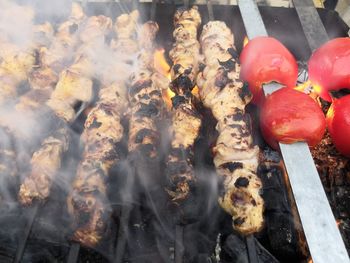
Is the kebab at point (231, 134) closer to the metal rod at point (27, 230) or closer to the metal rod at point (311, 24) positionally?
the metal rod at point (311, 24)

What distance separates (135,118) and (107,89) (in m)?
0.49

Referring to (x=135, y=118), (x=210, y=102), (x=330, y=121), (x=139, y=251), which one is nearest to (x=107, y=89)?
(x=135, y=118)

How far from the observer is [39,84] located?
3523 millimetres

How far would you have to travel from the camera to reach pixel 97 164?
284cm

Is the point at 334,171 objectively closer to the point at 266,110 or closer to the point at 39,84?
the point at 266,110

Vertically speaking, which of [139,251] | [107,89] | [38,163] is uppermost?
[107,89]

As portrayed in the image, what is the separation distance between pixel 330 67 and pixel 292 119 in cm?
92

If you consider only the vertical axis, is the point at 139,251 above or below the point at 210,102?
below

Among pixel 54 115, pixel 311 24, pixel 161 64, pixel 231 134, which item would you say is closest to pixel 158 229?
pixel 231 134

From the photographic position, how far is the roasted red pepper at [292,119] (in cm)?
300

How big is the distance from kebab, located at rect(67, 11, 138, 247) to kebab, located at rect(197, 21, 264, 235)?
2.60 feet

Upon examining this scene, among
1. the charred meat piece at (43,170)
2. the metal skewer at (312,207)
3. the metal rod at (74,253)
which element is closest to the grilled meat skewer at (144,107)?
the charred meat piece at (43,170)

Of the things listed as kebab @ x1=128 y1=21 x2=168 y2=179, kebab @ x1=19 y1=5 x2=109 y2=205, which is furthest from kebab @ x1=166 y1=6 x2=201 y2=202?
kebab @ x1=19 y1=5 x2=109 y2=205

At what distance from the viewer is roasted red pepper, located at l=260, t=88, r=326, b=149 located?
3.00 metres
